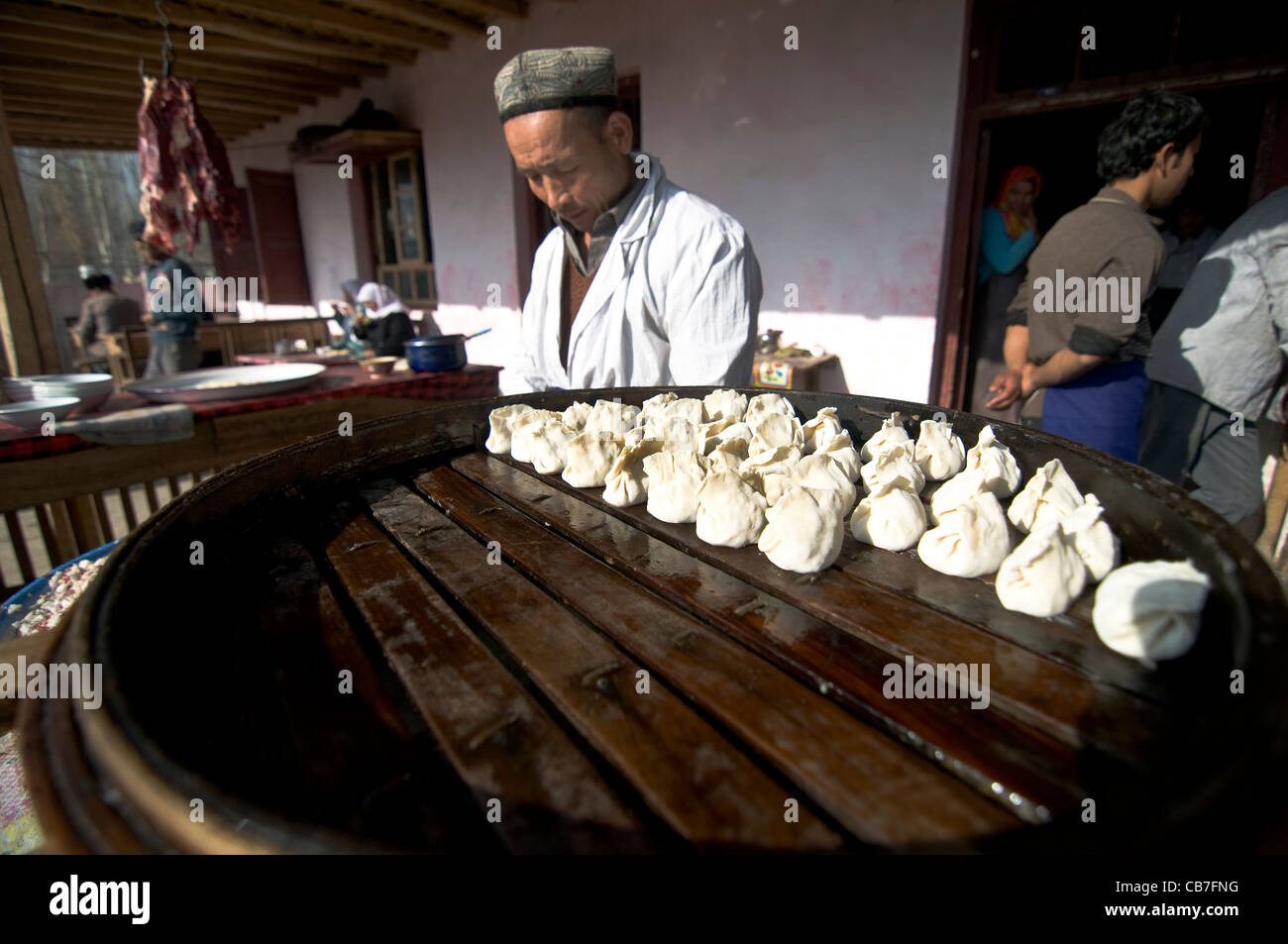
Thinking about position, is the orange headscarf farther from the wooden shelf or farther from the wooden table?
the wooden shelf

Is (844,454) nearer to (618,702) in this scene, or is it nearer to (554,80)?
(618,702)

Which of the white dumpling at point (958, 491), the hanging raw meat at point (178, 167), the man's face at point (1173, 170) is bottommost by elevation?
the white dumpling at point (958, 491)

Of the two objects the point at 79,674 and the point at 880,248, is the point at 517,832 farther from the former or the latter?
the point at 880,248

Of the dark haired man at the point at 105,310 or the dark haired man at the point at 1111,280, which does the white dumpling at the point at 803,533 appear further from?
the dark haired man at the point at 105,310

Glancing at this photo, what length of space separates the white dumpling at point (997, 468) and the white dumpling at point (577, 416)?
3.58ft

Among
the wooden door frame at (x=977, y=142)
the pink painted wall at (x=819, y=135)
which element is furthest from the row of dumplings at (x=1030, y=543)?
the pink painted wall at (x=819, y=135)

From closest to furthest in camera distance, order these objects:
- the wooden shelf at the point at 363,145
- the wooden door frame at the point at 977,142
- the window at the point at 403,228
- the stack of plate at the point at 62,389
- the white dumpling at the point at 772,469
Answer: the white dumpling at the point at 772,469 < the stack of plate at the point at 62,389 < the wooden door frame at the point at 977,142 < the wooden shelf at the point at 363,145 < the window at the point at 403,228

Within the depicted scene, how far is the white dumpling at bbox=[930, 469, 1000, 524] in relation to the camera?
4.15 ft

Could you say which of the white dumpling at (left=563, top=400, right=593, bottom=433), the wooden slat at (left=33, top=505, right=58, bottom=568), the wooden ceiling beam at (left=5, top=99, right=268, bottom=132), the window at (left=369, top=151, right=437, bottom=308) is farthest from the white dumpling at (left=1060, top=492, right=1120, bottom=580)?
the wooden ceiling beam at (left=5, top=99, right=268, bottom=132)

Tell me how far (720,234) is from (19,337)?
4.56 meters

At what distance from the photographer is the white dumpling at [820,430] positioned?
1.69 metres

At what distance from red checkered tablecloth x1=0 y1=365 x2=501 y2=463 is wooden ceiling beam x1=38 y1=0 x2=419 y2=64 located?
4.05 meters

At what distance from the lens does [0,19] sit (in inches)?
220

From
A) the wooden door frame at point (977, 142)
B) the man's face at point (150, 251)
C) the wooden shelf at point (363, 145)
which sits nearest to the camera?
the wooden door frame at point (977, 142)
